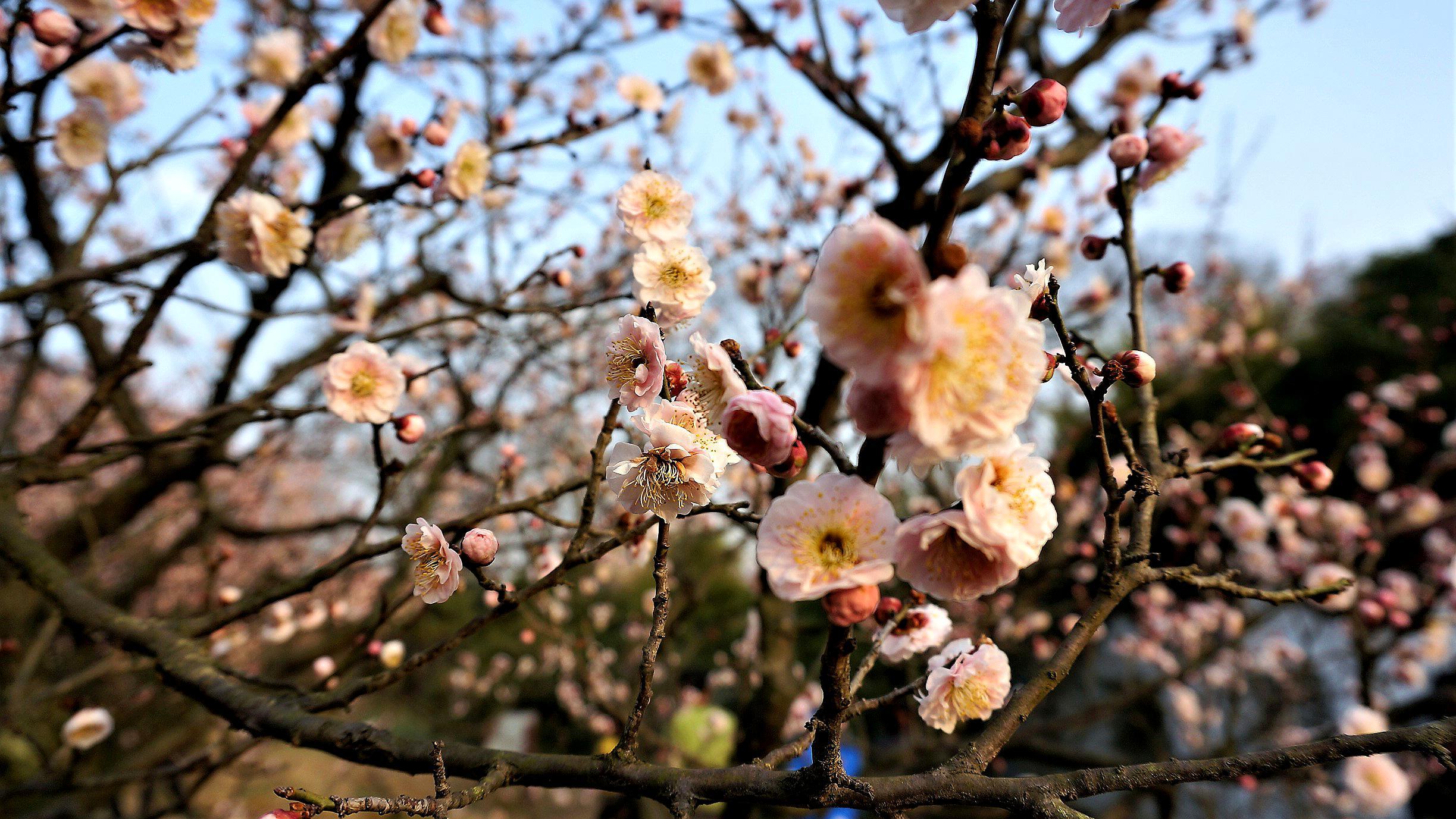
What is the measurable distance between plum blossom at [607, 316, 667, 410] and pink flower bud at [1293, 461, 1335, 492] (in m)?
1.61

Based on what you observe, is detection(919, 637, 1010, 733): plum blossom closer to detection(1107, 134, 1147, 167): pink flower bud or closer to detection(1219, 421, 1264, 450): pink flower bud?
detection(1219, 421, 1264, 450): pink flower bud

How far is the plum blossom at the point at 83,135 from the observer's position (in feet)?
6.95

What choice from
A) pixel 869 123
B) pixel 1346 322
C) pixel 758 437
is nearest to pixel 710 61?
pixel 869 123

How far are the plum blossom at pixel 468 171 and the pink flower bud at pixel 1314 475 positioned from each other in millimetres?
2475

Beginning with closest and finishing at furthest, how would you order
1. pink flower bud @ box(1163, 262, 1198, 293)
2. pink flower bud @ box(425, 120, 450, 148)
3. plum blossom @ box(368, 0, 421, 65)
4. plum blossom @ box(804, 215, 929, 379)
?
plum blossom @ box(804, 215, 929, 379) < pink flower bud @ box(1163, 262, 1198, 293) < pink flower bud @ box(425, 120, 450, 148) < plum blossom @ box(368, 0, 421, 65)

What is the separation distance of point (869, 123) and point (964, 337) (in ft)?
8.91

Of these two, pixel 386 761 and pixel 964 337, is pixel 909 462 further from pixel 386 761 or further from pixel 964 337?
pixel 386 761

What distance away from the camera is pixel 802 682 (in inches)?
116

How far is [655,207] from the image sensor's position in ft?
4.84

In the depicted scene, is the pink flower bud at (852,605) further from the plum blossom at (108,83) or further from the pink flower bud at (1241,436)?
the plum blossom at (108,83)

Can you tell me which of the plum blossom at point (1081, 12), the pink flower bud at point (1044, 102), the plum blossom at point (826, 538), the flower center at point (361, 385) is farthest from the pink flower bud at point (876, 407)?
the flower center at point (361, 385)

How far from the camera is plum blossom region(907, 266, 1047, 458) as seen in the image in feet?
1.92

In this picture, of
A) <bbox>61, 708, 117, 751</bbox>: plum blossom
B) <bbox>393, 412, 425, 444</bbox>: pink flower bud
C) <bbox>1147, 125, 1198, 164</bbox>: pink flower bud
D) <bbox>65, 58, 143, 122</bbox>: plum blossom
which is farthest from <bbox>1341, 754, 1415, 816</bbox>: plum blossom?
<bbox>65, 58, 143, 122</bbox>: plum blossom

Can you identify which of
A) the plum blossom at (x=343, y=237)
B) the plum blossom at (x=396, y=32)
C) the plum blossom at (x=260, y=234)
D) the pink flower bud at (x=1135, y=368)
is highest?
the plum blossom at (x=396, y=32)
